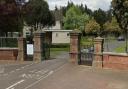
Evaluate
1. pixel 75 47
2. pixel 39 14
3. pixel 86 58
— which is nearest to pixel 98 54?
pixel 75 47

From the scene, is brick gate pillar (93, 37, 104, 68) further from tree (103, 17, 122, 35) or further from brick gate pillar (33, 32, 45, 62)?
tree (103, 17, 122, 35)

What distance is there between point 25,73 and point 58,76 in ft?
7.69

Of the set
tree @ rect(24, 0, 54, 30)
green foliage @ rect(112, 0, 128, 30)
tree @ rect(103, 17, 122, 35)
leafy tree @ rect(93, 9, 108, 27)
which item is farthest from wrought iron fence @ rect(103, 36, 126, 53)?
leafy tree @ rect(93, 9, 108, 27)

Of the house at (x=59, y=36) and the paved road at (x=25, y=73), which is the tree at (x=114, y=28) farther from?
the paved road at (x=25, y=73)

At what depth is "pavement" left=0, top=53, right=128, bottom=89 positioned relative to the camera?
773 inches

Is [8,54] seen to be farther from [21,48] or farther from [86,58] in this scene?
[86,58]

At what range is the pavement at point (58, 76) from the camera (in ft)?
64.4

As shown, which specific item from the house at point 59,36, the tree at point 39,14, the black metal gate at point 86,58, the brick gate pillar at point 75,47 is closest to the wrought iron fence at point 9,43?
the brick gate pillar at point 75,47

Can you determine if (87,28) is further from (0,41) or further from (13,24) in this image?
(0,41)

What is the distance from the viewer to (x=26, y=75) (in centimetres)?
2347

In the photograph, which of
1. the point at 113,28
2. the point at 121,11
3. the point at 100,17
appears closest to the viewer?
the point at 121,11

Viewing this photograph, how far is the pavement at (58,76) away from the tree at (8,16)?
14249mm

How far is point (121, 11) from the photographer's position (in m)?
31.0

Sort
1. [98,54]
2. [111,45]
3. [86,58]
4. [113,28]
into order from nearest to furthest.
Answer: [98,54] → [111,45] → [86,58] → [113,28]
